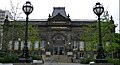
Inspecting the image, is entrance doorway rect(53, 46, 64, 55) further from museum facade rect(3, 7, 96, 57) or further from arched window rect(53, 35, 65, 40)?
arched window rect(53, 35, 65, 40)

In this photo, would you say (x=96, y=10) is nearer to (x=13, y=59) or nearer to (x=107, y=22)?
(x=13, y=59)

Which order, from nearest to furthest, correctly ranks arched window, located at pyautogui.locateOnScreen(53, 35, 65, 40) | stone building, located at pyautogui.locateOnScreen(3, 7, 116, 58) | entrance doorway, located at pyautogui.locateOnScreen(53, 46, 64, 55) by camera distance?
stone building, located at pyautogui.locateOnScreen(3, 7, 116, 58) → entrance doorway, located at pyautogui.locateOnScreen(53, 46, 64, 55) → arched window, located at pyautogui.locateOnScreen(53, 35, 65, 40)

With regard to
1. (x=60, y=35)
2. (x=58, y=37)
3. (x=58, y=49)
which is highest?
(x=60, y=35)

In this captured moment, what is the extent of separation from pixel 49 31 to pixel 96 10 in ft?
158

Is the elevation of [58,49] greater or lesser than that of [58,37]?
lesser

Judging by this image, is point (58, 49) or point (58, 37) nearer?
point (58, 49)

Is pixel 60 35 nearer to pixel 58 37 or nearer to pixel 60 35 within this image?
pixel 60 35

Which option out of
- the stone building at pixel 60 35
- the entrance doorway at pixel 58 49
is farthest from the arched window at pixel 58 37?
the entrance doorway at pixel 58 49

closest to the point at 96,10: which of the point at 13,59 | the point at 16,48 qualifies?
the point at 13,59

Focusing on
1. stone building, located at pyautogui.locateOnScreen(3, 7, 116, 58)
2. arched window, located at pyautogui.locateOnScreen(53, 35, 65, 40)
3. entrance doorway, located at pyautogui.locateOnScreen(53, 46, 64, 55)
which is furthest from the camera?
arched window, located at pyautogui.locateOnScreen(53, 35, 65, 40)

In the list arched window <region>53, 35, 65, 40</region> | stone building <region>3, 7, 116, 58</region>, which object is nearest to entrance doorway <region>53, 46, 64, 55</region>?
stone building <region>3, 7, 116, 58</region>

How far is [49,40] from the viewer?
215ft

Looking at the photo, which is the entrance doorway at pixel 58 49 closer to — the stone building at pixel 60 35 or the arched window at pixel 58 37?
the stone building at pixel 60 35

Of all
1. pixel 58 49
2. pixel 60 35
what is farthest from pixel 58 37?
pixel 58 49
